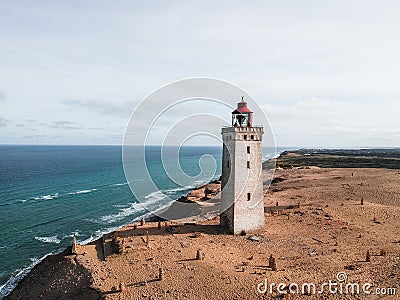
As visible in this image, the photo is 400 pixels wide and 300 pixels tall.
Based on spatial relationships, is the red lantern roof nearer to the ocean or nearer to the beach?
the beach

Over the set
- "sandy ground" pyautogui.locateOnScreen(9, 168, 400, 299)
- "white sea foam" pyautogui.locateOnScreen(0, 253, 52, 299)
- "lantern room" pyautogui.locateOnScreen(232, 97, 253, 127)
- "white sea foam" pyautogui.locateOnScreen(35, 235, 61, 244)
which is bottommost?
"white sea foam" pyautogui.locateOnScreen(0, 253, 52, 299)

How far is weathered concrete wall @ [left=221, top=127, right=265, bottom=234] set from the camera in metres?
26.0

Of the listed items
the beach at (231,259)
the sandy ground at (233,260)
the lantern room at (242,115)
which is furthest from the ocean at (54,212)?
the lantern room at (242,115)

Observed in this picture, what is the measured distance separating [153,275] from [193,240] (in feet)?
20.7

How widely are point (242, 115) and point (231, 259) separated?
11234 mm

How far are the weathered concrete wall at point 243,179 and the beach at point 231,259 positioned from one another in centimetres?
145

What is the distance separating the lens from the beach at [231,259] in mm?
18234

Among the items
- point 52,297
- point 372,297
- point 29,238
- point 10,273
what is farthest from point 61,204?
point 372,297

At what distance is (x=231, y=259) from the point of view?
856 inches

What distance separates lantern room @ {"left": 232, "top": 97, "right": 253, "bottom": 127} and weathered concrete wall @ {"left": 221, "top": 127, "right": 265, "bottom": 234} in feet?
2.60

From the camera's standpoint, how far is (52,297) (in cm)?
2125

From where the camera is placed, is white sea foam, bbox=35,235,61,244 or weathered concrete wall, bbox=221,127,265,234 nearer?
weathered concrete wall, bbox=221,127,265,234

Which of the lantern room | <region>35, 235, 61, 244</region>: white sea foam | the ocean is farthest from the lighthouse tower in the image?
<region>35, 235, 61, 244</region>: white sea foam

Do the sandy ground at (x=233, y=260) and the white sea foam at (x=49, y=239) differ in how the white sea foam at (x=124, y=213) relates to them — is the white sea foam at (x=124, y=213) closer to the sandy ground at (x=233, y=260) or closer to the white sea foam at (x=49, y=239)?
the white sea foam at (x=49, y=239)
